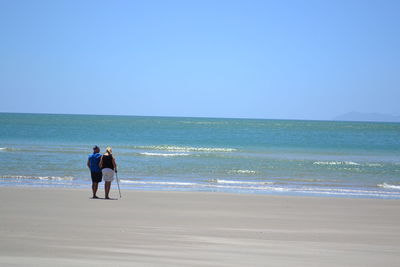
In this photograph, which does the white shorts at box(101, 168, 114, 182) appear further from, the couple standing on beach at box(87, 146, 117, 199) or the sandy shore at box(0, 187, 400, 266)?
the sandy shore at box(0, 187, 400, 266)

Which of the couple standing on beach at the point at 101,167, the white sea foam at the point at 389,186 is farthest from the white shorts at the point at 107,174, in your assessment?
the white sea foam at the point at 389,186

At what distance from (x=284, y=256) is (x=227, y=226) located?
2521 mm

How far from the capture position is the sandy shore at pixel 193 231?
657 cm

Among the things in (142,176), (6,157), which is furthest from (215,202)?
(6,157)

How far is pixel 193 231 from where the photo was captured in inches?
338

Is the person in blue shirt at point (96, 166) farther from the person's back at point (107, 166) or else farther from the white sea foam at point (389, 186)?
the white sea foam at point (389, 186)

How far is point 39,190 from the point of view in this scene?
1454 cm

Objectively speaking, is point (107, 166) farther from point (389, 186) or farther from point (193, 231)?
point (389, 186)

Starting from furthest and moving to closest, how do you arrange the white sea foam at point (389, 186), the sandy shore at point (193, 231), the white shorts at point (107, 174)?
the white sea foam at point (389, 186)
the white shorts at point (107, 174)
the sandy shore at point (193, 231)

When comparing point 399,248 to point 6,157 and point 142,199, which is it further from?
point 6,157

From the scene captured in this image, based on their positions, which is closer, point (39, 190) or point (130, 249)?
point (130, 249)

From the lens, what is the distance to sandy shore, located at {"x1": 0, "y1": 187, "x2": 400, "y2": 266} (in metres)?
6.57

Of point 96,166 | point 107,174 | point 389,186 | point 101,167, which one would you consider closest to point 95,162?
point 96,166

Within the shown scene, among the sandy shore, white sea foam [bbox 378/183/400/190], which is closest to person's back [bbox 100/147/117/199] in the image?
the sandy shore
